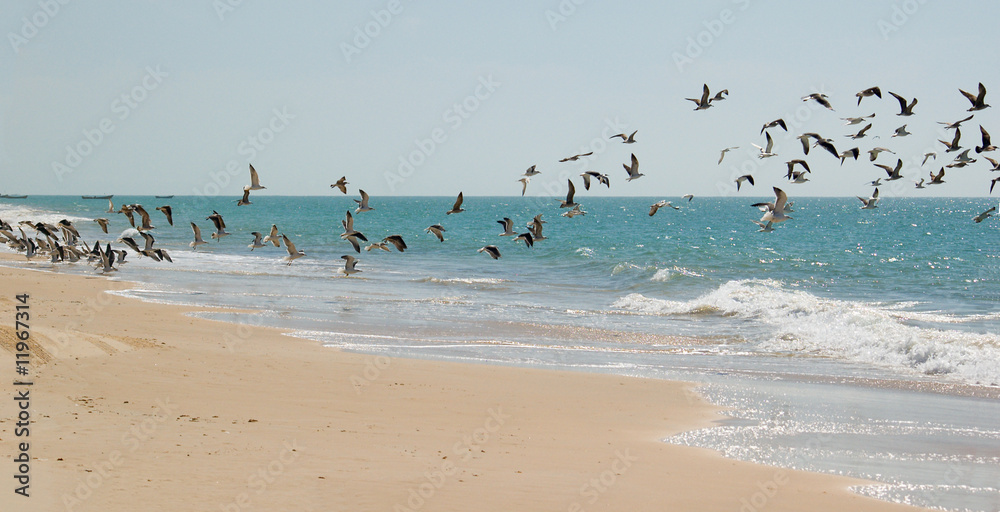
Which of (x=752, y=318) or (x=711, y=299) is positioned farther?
(x=711, y=299)

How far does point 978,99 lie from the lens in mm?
15188

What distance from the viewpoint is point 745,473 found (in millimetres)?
8719

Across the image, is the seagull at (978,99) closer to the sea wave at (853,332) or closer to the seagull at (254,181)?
the sea wave at (853,332)

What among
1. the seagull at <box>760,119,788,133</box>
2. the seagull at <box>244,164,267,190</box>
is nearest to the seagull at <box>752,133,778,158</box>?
the seagull at <box>760,119,788,133</box>

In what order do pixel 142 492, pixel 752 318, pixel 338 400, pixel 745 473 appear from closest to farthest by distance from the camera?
pixel 142 492, pixel 745 473, pixel 338 400, pixel 752 318

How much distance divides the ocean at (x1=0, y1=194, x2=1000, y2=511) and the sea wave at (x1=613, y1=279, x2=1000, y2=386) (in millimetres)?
58

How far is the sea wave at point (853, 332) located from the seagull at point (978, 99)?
456 centimetres

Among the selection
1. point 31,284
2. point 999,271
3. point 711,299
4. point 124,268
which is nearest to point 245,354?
point 31,284

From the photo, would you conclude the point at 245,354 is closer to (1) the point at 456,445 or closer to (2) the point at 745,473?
(1) the point at 456,445

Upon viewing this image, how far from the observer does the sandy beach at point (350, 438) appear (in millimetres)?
7195

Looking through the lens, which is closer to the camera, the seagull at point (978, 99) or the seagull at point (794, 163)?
the seagull at point (978, 99)

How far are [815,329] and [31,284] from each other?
69.0 ft

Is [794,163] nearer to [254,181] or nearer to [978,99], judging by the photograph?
[978,99]

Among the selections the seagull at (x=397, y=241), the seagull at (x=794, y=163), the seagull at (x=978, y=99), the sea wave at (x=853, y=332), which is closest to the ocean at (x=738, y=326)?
the sea wave at (x=853, y=332)
